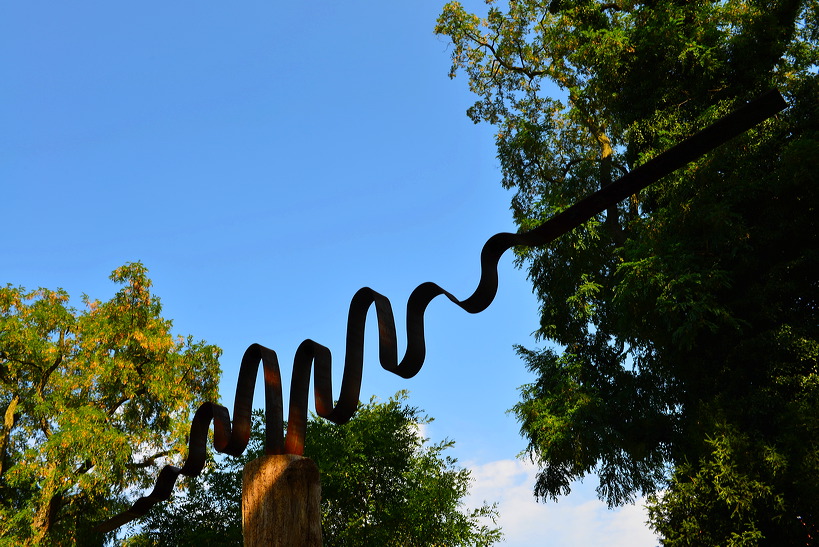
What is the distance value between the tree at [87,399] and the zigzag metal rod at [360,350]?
16339 millimetres

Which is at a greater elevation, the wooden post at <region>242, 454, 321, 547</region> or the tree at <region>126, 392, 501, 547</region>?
the tree at <region>126, 392, 501, 547</region>

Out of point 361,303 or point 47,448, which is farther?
point 47,448

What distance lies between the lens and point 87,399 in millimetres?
19203

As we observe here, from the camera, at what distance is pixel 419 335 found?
2.31 metres

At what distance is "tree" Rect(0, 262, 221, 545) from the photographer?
17250mm

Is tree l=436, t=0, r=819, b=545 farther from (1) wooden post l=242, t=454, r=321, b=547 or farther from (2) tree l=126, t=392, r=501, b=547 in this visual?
(1) wooden post l=242, t=454, r=321, b=547

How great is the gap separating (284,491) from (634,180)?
144 cm

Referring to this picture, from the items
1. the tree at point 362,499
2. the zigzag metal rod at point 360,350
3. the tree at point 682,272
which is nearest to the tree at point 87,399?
the tree at point 362,499

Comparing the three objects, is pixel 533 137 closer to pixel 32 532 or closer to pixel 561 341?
pixel 561 341

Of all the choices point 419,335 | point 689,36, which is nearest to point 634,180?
point 419,335

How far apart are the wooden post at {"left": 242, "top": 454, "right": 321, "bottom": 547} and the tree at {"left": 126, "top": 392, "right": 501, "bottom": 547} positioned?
19488 mm

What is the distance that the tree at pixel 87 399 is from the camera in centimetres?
A: 1725

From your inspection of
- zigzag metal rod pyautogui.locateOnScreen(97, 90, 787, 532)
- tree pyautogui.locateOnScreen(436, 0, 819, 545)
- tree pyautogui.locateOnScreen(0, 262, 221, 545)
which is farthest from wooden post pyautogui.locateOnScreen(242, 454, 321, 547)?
tree pyautogui.locateOnScreen(0, 262, 221, 545)

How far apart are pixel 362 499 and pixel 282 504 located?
21.1 meters
